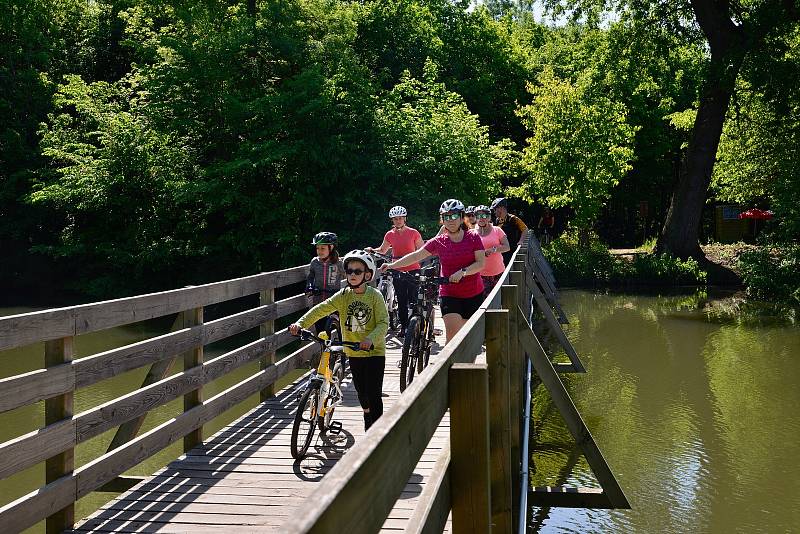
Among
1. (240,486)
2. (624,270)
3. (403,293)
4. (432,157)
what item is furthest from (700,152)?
(240,486)

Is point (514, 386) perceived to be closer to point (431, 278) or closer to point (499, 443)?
point (499, 443)

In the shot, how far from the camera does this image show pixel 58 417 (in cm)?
538

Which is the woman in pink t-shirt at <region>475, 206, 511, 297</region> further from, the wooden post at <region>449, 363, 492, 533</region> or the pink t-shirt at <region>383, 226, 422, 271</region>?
the wooden post at <region>449, 363, 492, 533</region>

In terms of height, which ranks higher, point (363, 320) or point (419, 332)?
point (363, 320)

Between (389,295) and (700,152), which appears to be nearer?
(389,295)

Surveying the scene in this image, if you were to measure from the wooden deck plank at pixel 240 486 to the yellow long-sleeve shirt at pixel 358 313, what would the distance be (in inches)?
35.7

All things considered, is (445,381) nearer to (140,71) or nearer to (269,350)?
(269,350)

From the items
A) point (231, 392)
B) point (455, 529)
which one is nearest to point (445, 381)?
point (455, 529)

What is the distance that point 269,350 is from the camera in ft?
31.6

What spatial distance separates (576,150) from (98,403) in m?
24.5

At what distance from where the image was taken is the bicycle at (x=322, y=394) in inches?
277

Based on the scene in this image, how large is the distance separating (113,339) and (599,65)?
24.9 metres

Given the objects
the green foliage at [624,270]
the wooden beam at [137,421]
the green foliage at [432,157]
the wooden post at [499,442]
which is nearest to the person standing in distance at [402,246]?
the wooden beam at [137,421]

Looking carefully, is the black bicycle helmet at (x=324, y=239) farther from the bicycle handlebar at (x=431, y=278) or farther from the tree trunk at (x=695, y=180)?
the tree trunk at (x=695, y=180)
